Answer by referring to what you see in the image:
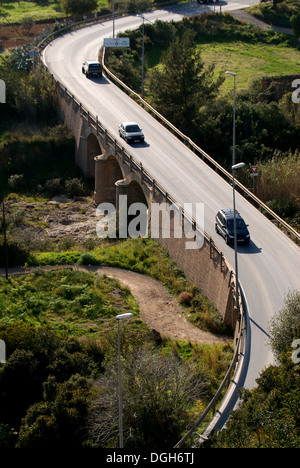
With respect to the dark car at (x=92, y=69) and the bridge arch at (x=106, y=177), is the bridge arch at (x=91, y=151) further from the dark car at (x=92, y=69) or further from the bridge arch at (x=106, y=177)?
the dark car at (x=92, y=69)

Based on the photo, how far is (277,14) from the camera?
99.5 meters

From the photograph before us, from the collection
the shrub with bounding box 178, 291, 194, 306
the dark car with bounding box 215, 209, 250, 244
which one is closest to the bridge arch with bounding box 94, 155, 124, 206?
the dark car with bounding box 215, 209, 250, 244

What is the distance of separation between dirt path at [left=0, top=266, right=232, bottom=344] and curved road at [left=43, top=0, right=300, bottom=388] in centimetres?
388

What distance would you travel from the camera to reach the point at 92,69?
69812mm

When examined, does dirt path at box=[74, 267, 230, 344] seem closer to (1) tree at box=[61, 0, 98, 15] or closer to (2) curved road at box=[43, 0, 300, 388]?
(2) curved road at box=[43, 0, 300, 388]

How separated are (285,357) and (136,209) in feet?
84.2

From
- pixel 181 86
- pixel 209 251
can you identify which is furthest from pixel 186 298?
pixel 181 86

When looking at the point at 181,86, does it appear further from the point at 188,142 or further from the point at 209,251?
the point at 209,251

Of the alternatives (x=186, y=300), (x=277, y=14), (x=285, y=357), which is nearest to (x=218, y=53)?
(x=277, y=14)

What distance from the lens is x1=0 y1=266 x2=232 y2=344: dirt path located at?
38.9 m

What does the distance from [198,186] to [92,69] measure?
26.9 m

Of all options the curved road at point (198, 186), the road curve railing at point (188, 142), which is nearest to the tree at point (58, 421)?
the curved road at point (198, 186)

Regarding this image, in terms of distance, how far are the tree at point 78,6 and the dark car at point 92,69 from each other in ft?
88.0

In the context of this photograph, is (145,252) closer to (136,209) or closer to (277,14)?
(136,209)
